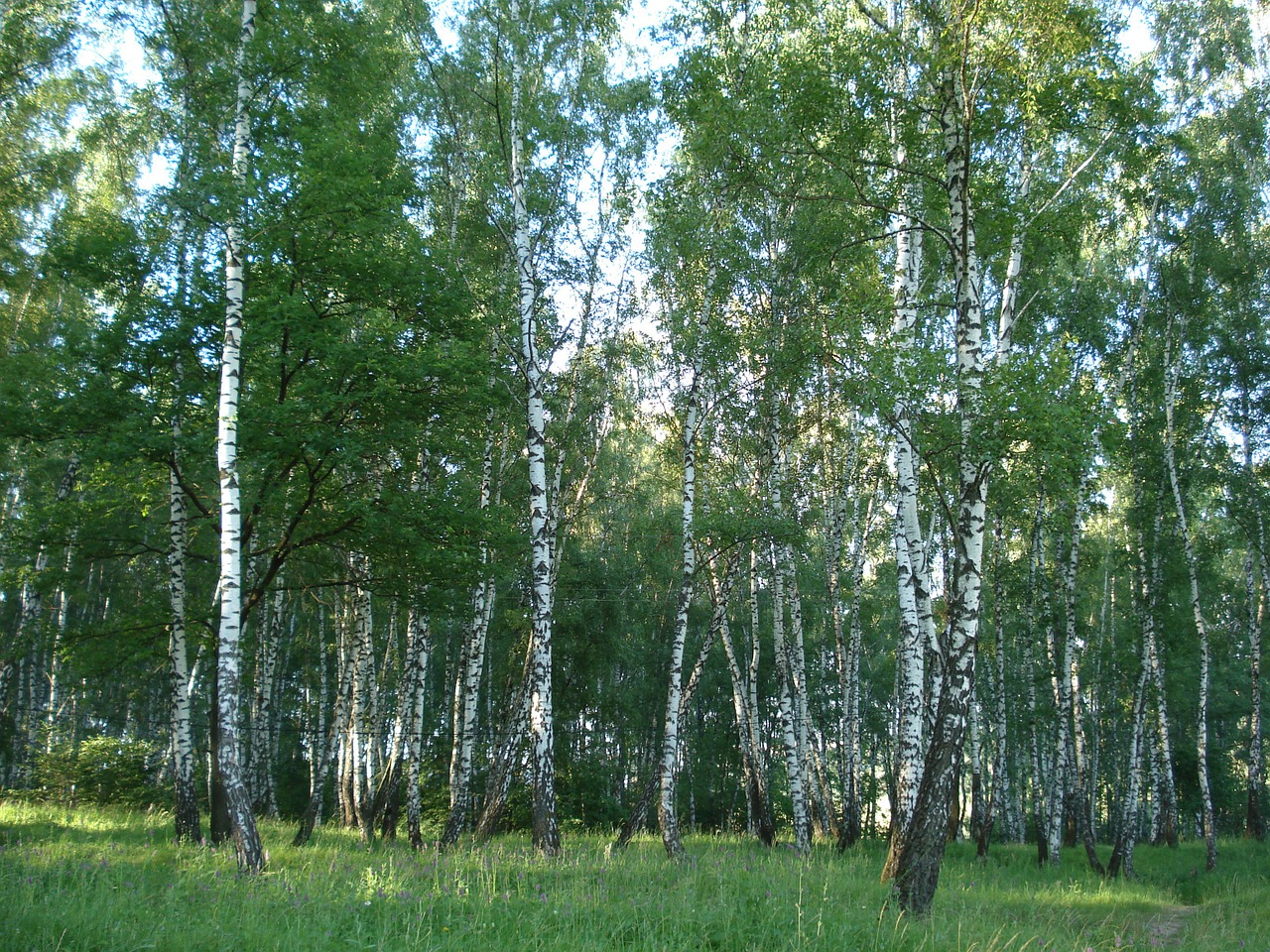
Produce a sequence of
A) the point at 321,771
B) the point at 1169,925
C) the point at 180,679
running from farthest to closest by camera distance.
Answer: the point at 321,771 → the point at 180,679 → the point at 1169,925

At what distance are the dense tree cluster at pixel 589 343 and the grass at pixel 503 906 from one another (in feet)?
3.30

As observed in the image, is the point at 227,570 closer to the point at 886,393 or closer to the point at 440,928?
the point at 440,928

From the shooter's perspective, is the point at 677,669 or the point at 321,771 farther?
the point at 321,771

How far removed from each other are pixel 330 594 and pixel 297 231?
1299cm

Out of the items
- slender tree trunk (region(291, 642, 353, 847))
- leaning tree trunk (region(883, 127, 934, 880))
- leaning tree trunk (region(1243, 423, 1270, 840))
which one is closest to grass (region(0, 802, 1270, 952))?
leaning tree trunk (region(883, 127, 934, 880))

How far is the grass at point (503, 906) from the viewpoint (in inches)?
199

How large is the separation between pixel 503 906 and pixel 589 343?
1263cm

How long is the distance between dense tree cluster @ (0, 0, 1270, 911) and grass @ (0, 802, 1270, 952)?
1007mm

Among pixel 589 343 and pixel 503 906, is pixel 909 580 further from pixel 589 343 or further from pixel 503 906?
pixel 589 343

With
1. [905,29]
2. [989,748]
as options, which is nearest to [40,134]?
[905,29]

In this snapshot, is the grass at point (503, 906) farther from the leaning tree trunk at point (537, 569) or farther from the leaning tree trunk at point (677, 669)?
the leaning tree trunk at point (677, 669)

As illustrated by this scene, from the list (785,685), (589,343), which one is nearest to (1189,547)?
(785,685)

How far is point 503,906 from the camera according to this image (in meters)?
5.98

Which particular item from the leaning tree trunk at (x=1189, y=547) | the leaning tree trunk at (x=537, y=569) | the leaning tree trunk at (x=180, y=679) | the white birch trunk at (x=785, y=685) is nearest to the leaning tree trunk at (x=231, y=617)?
the leaning tree trunk at (x=180, y=679)
